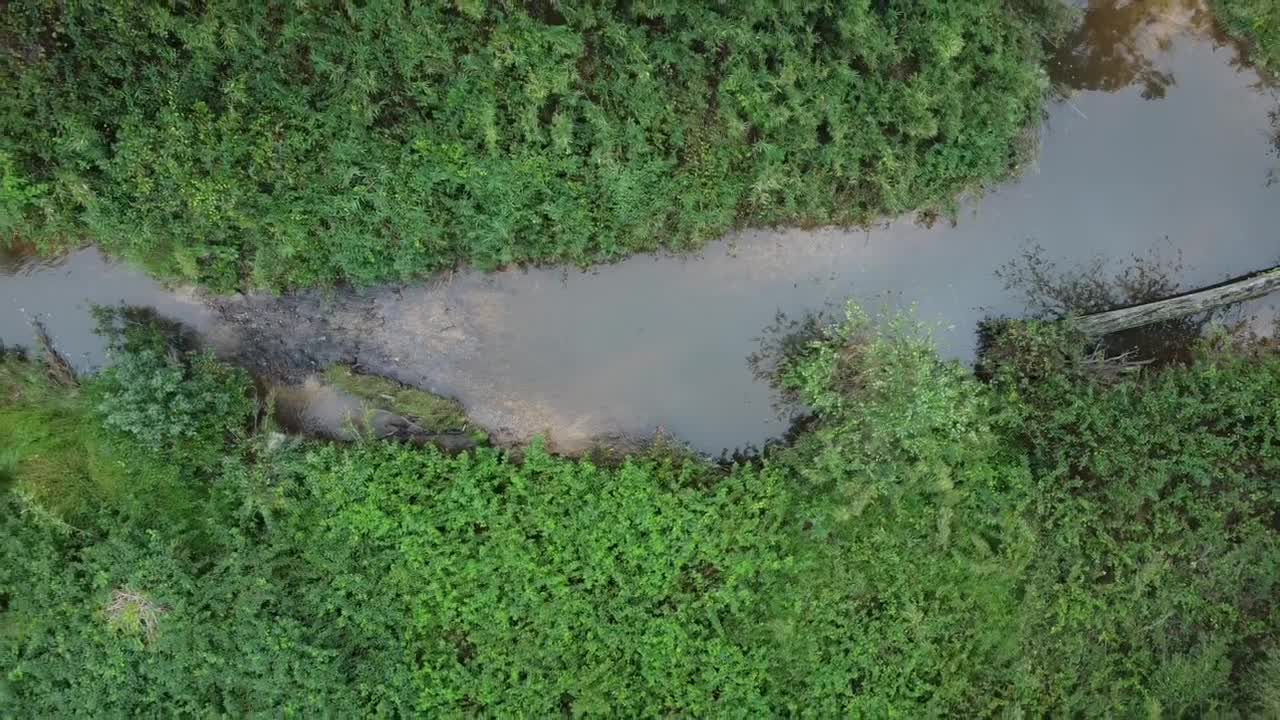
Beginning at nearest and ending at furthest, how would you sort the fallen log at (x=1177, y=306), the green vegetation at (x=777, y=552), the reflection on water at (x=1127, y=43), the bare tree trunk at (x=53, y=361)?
the green vegetation at (x=777, y=552) → the bare tree trunk at (x=53, y=361) → the fallen log at (x=1177, y=306) → the reflection on water at (x=1127, y=43)

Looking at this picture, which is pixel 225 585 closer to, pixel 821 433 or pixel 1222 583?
pixel 821 433

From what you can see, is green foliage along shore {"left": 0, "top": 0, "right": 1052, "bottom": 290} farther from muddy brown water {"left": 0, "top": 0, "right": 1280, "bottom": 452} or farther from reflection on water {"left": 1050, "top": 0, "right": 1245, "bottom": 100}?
reflection on water {"left": 1050, "top": 0, "right": 1245, "bottom": 100}

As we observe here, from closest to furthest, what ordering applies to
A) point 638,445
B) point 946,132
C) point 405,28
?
point 405,28, point 946,132, point 638,445

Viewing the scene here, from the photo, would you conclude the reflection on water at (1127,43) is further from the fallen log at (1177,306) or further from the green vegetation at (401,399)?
the green vegetation at (401,399)

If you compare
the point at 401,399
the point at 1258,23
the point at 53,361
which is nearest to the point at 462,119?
the point at 401,399

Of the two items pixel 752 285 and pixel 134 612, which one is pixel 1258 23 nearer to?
pixel 752 285

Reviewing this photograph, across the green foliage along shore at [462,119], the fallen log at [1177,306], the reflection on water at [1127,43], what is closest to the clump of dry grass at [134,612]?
the green foliage along shore at [462,119]

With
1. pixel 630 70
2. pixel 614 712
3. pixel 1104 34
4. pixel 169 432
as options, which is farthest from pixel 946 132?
pixel 169 432
